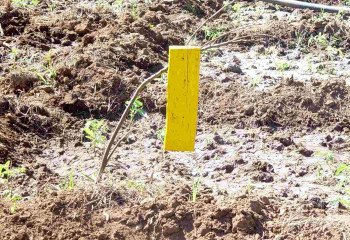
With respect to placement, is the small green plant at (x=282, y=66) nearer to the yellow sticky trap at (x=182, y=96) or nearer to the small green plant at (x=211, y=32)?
the small green plant at (x=211, y=32)

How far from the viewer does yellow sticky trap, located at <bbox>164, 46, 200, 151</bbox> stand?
125 inches

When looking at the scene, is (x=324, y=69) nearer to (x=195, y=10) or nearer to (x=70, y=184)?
(x=195, y=10)

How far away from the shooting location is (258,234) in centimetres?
323

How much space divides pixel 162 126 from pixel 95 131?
0.44 metres

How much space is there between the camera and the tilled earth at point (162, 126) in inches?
128

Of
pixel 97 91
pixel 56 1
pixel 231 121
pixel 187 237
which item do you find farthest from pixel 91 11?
pixel 187 237

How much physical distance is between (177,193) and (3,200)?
0.83 meters

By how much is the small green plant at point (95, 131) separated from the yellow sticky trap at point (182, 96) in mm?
795

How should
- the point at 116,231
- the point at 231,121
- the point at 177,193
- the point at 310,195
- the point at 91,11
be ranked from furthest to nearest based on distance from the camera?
the point at 91,11 < the point at 231,121 < the point at 310,195 < the point at 177,193 < the point at 116,231

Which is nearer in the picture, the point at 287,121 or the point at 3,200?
the point at 3,200

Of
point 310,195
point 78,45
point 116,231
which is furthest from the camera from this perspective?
point 78,45

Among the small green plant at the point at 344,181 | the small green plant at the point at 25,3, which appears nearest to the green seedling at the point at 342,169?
the small green plant at the point at 344,181

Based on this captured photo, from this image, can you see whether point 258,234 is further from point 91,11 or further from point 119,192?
point 91,11

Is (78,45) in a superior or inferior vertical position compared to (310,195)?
superior
